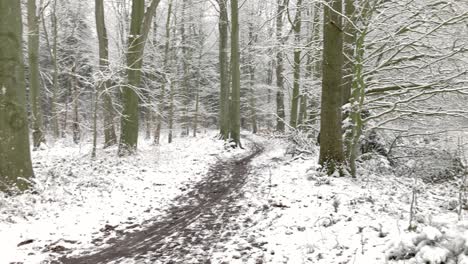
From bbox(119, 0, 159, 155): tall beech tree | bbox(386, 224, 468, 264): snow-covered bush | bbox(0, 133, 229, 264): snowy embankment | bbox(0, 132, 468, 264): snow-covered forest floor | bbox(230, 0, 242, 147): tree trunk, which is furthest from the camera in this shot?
bbox(230, 0, 242, 147): tree trunk

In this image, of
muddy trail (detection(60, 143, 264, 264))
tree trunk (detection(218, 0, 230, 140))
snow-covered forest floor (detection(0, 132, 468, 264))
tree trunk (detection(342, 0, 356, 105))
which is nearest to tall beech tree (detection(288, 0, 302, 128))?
tree trunk (detection(342, 0, 356, 105))

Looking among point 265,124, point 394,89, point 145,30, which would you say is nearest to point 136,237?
point 394,89

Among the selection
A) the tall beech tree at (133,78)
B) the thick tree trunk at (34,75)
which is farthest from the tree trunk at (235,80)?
the thick tree trunk at (34,75)

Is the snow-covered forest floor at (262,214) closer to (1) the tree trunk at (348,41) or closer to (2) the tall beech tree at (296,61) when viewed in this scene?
(1) the tree trunk at (348,41)

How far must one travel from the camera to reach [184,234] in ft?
18.9

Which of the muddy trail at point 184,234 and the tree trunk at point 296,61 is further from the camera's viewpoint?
the tree trunk at point 296,61

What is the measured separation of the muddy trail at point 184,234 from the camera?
4843 mm

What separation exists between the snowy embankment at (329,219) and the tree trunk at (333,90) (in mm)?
589

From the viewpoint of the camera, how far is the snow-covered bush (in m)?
3.30

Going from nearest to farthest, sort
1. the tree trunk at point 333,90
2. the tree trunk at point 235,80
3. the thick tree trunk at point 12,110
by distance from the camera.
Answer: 1. the thick tree trunk at point 12,110
2. the tree trunk at point 333,90
3. the tree trunk at point 235,80

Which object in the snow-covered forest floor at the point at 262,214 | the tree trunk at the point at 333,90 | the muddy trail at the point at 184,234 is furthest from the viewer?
the tree trunk at the point at 333,90

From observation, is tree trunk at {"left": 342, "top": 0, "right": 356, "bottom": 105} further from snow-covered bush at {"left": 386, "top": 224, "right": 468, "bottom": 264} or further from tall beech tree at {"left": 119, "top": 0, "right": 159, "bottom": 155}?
tall beech tree at {"left": 119, "top": 0, "right": 159, "bottom": 155}

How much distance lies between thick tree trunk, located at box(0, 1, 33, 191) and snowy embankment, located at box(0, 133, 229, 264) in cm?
45

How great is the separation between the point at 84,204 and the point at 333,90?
6296 millimetres
